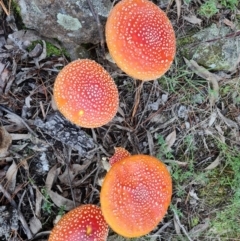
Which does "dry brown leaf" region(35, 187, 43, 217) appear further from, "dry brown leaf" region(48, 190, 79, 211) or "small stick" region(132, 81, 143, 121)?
"small stick" region(132, 81, 143, 121)

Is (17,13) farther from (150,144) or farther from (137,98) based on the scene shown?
(150,144)

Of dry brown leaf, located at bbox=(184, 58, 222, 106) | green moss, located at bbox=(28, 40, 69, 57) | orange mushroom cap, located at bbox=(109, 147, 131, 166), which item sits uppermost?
green moss, located at bbox=(28, 40, 69, 57)

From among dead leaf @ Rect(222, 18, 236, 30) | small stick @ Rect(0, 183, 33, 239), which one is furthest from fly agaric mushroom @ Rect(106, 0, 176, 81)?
small stick @ Rect(0, 183, 33, 239)

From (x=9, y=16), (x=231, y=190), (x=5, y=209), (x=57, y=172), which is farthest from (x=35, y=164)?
(x=231, y=190)

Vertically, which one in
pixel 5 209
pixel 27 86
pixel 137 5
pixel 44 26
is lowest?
pixel 5 209

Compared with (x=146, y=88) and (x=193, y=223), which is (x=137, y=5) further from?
(x=193, y=223)

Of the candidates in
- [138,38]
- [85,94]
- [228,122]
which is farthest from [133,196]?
[228,122]
